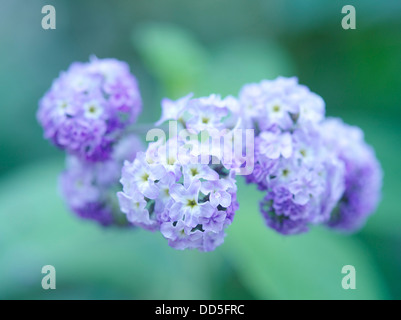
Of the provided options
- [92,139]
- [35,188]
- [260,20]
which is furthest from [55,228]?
[260,20]

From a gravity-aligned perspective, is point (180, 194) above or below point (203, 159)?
below

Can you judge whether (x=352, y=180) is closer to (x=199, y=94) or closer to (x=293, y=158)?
(x=293, y=158)

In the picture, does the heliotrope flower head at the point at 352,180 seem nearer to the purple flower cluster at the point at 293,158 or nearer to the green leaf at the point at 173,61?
the purple flower cluster at the point at 293,158

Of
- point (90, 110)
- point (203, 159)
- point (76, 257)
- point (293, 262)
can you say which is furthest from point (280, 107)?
point (76, 257)

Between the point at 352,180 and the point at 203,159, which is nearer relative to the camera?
the point at 203,159

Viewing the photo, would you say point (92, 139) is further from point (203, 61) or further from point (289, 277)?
point (203, 61)
